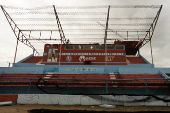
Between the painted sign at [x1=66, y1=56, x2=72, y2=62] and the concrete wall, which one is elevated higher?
the painted sign at [x1=66, y1=56, x2=72, y2=62]

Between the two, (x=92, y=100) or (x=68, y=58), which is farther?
(x=68, y=58)

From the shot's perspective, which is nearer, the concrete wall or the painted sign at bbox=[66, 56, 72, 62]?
the concrete wall

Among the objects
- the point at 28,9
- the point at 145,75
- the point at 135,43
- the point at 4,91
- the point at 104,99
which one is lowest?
the point at 4,91

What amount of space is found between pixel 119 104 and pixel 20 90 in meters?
13.7

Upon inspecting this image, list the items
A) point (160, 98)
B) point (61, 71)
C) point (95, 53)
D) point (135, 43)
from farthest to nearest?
point (135, 43) → point (95, 53) → point (61, 71) → point (160, 98)

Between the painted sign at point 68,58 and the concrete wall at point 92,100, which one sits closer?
the concrete wall at point 92,100

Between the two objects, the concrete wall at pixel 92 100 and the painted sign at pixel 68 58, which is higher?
the painted sign at pixel 68 58

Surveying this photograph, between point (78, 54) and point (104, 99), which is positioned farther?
point (78, 54)

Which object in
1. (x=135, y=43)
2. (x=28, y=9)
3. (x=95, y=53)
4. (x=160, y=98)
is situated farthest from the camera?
(x=135, y=43)

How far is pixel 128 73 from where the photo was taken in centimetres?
1803

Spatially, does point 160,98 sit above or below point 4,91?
above

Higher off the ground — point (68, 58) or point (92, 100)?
point (68, 58)

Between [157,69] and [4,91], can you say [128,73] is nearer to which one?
[157,69]

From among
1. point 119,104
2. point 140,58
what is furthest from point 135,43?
point 119,104
